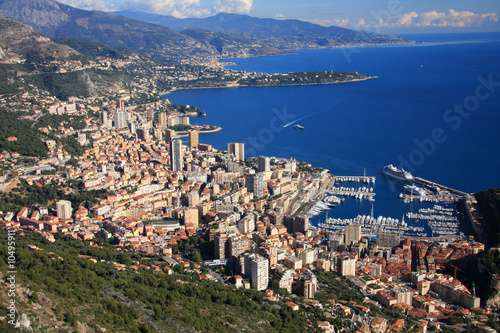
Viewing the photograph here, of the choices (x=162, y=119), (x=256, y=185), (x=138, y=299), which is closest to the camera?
(x=138, y=299)

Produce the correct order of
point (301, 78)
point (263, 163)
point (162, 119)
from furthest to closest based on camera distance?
point (301, 78)
point (162, 119)
point (263, 163)

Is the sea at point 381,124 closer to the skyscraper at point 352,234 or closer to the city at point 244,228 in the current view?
the city at point 244,228

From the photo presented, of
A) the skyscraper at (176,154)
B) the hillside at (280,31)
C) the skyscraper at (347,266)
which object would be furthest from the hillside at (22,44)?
the hillside at (280,31)

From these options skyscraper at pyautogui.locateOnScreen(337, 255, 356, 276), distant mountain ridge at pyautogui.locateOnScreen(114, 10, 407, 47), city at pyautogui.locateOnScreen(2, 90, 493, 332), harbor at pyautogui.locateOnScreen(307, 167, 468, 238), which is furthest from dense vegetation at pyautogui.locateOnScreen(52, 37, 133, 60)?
distant mountain ridge at pyautogui.locateOnScreen(114, 10, 407, 47)

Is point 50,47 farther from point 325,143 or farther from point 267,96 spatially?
point 325,143

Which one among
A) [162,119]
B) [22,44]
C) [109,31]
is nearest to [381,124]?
[162,119]

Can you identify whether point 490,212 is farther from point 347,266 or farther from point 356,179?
point 347,266
